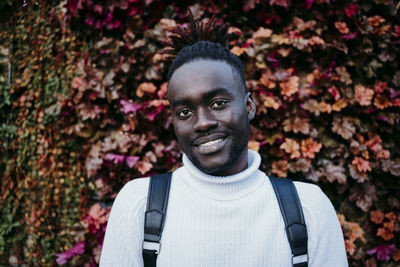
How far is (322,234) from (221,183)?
23.0 inches

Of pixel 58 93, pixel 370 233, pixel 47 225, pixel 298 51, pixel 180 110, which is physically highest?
pixel 298 51

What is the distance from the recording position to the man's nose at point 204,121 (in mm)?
1204

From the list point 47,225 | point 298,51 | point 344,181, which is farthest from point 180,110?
point 47,225

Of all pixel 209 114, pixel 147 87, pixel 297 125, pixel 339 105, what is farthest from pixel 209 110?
pixel 339 105

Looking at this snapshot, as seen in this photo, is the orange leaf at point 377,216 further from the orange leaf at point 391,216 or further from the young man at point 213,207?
the young man at point 213,207

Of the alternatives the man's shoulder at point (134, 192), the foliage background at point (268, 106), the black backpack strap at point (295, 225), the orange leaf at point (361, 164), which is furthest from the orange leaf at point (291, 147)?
the man's shoulder at point (134, 192)

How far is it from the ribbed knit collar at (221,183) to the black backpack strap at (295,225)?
163mm

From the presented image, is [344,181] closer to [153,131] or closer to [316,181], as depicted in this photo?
[316,181]

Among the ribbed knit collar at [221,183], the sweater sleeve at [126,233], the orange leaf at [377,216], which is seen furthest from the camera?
the orange leaf at [377,216]

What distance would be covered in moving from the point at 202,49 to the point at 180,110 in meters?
0.38

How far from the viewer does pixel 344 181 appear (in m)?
2.04

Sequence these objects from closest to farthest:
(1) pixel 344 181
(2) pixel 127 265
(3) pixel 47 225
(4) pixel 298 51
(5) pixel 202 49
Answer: (2) pixel 127 265
(5) pixel 202 49
(1) pixel 344 181
(4) pixel 298 51
(3) pixel 47 225

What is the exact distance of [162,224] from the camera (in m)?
1.23

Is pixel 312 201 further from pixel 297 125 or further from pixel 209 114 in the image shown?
pixel 297 125
